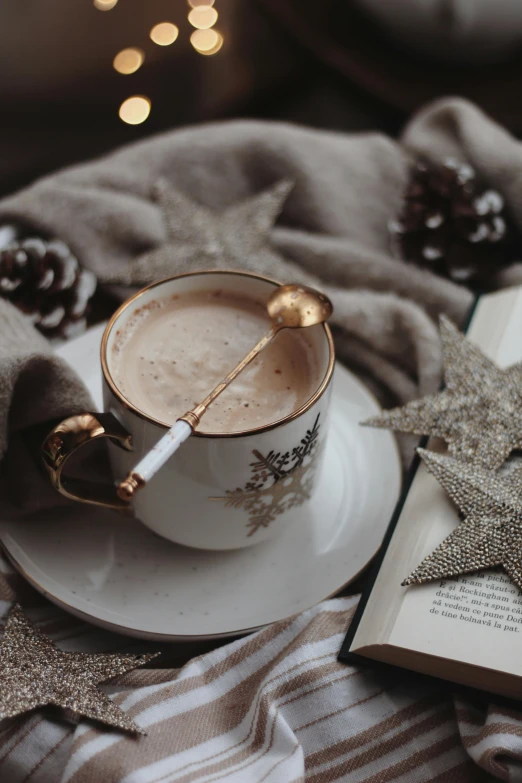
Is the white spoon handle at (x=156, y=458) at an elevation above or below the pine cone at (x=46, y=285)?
above

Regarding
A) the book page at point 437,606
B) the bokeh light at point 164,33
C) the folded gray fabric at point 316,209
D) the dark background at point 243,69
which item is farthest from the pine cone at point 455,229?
the bokeh light at point 164,33

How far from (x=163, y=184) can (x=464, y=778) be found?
77 centimetres

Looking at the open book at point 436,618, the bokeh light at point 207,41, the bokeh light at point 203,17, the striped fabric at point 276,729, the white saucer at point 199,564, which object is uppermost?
the bokeh light at point 203,17

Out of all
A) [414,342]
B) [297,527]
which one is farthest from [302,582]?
[414,342]

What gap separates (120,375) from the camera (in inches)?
28.6

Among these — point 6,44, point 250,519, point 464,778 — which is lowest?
point 464,778

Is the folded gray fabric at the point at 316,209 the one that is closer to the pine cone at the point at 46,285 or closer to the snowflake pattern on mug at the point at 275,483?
the pine cone at the point at 46,285

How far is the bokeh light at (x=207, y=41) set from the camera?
1.45 m

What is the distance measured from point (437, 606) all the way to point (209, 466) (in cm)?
21

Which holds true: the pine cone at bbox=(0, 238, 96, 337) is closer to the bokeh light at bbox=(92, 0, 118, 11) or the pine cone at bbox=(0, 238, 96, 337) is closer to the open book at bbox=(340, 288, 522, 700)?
the open book at bbox=(340, 288, 522, 700)

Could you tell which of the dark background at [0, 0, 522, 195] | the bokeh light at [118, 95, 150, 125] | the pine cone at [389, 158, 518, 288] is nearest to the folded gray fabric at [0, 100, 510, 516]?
the pine cone at [389, 158, 518, 288]

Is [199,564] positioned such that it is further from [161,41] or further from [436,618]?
[161,41]

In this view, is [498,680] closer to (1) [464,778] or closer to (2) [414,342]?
(1) [464,778]

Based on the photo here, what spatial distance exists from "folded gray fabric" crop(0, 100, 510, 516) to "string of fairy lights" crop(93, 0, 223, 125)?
0.93ft
